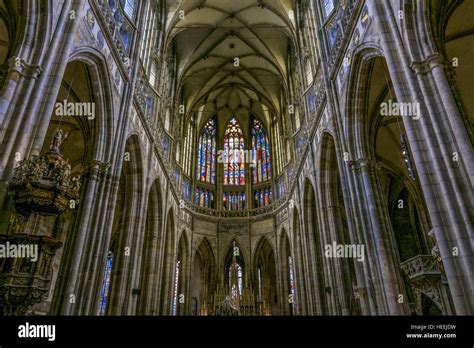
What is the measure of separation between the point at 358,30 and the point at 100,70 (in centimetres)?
949

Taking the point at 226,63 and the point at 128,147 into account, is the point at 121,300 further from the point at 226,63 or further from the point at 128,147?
the point at 226,63

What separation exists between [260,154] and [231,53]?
9789 millimetres

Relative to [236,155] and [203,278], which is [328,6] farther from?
[203,278]

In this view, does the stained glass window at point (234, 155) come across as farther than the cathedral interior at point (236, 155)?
Yes

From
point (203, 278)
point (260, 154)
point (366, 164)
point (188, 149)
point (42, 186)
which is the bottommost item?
point (42, 186)

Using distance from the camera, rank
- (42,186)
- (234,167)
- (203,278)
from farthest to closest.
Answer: (234,167)
(203,278)
(42,186)

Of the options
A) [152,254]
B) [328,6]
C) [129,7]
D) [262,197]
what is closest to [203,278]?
[262,197]

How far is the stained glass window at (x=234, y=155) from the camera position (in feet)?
108

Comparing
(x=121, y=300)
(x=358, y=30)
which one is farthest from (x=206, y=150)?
(x=358, y=30)

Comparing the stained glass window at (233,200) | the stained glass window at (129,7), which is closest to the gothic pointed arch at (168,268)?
the stained glass window at (233,200)

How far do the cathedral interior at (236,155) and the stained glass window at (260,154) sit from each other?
15 centimetres

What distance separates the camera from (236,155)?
3394 cm

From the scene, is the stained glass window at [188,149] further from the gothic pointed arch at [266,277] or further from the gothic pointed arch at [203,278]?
the gothic pointed arch at [266,277]

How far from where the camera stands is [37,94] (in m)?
7.84
